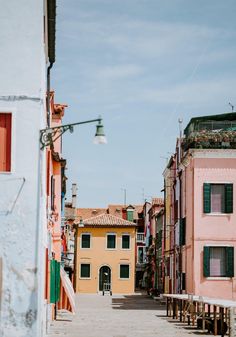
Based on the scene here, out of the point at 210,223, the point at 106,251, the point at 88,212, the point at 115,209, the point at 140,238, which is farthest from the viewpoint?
the point at 88,212

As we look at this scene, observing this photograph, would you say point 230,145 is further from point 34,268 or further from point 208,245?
point 34,268

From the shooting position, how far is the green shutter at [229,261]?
3678 cm

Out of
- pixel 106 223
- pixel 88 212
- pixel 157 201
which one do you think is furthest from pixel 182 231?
pixel 88 212

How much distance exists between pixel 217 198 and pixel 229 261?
2.99m

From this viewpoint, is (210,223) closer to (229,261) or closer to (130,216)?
(229,261)

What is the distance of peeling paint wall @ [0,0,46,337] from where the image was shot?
15.6 meters

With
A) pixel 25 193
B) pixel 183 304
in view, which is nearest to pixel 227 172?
pixel 183 304

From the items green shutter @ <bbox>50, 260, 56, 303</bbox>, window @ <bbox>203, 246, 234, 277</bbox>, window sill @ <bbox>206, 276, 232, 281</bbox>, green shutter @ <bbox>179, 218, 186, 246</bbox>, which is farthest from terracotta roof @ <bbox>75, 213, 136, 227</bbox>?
green shutter @ <bbox>50, 260, 56, 303</bbox>

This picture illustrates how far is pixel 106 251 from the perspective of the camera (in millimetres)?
72688

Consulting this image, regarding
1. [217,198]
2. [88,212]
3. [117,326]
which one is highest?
[88,212]

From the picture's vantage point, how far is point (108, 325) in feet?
92.9

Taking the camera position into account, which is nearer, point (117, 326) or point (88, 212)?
point (117, 326)

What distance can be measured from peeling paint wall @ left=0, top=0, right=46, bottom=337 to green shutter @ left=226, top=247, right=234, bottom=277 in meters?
21.8

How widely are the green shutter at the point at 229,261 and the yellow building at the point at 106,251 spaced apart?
116 feet
